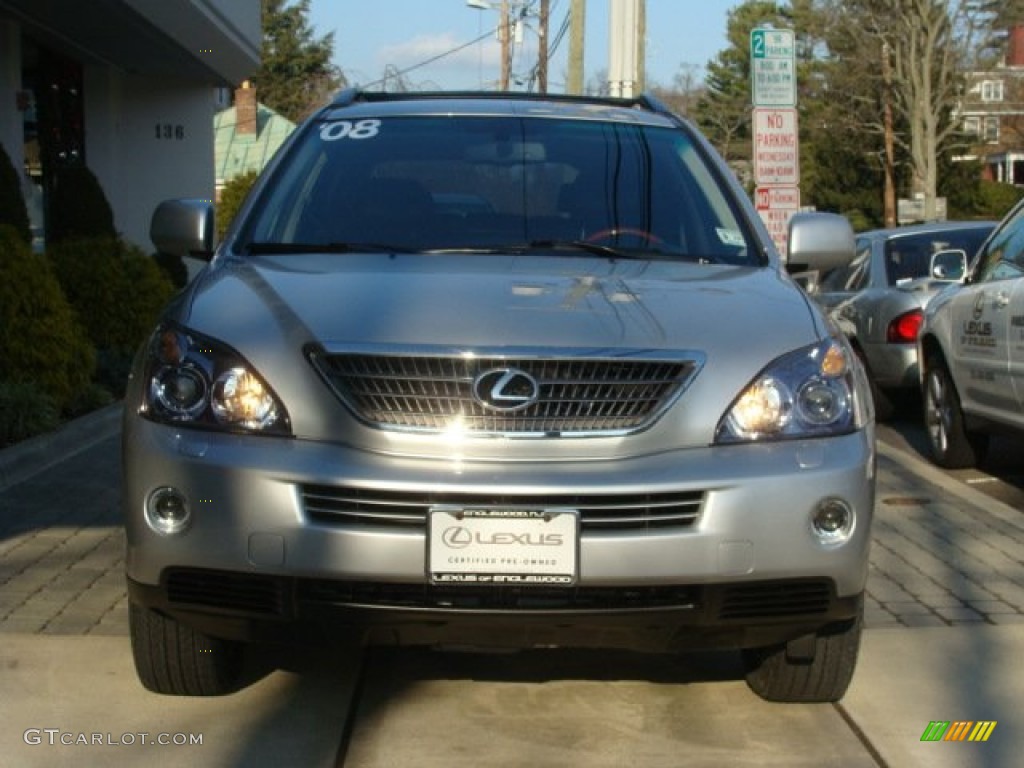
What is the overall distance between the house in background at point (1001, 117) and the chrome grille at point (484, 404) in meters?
55.2

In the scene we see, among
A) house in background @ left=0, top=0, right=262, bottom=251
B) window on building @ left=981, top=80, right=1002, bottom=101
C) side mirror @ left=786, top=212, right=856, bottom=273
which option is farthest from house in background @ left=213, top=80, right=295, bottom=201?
side mirror @ left=786, top=212, right=856, bottom=273

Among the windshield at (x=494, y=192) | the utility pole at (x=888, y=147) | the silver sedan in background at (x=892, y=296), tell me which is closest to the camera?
the windshield at (x=494, y=192)

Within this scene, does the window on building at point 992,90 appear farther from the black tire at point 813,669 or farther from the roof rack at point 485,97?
the black tire at point 813,669

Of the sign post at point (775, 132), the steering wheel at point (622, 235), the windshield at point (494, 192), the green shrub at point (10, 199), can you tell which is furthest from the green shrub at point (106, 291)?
the steering wheel at point (622, 235)

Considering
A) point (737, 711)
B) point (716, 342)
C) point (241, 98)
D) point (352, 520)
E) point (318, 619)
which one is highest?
point (241, 98)

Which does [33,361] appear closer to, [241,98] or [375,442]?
[375,442]

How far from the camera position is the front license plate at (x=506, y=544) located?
3787 mm

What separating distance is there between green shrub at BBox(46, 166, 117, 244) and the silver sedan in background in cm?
875

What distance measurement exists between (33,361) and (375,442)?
6.46 meters

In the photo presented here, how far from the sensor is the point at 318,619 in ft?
12.8

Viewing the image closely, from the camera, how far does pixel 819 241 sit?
5508mm

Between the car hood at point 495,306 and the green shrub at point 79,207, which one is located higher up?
the green shrub at point 79,207

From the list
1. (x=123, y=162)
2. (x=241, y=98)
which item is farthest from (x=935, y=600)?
(x=241, y=98)

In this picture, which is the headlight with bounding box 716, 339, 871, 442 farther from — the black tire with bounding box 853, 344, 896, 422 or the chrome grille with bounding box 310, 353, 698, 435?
the black tire with bounding box 853, 344, 896, 422
